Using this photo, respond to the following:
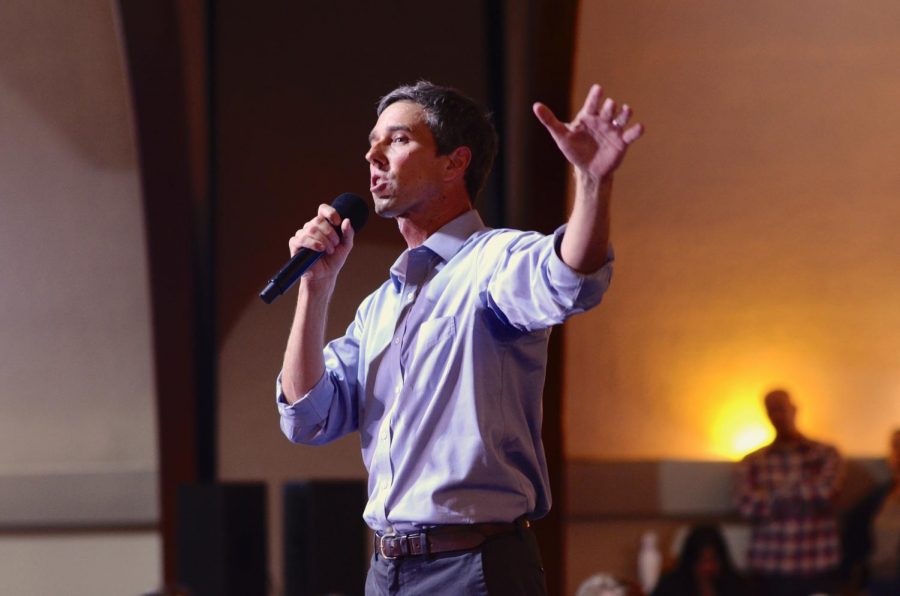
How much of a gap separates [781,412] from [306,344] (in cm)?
372

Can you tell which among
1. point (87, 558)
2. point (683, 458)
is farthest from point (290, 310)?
point (683, 458)

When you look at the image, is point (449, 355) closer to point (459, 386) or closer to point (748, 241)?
point (459, 386)

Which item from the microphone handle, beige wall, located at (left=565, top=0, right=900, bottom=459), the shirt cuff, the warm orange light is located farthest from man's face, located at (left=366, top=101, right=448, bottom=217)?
the warm orange light

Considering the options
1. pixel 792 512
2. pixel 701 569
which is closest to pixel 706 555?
pixel 701 569

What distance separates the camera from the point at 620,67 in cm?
569

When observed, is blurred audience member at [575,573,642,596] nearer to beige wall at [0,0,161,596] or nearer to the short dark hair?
the short dark hair

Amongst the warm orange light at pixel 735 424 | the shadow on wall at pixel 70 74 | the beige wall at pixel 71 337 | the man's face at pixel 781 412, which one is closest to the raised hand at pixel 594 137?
the man's face at pixel 781 412

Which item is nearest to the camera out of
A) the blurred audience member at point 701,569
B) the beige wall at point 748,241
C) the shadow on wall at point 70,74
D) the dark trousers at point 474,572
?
the dark trousers at point 474,572

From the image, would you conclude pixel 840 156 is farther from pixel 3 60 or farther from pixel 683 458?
pixel 3 60

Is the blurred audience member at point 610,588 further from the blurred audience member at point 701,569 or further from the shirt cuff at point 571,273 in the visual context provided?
the shirt cuff at point 571,273

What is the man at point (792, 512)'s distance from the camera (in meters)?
5.25

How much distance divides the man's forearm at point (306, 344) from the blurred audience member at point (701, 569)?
335 centimetres

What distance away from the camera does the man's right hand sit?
6.69 ft

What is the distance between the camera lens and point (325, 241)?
204 centimetres
